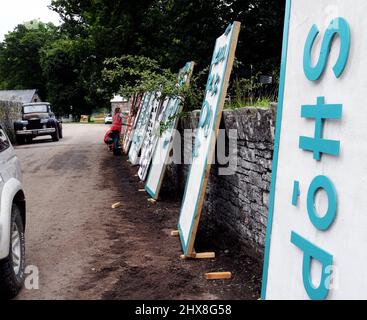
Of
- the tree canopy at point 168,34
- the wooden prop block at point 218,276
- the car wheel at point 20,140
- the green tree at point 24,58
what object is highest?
the green tree at point 24,58

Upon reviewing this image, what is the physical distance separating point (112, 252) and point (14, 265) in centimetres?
138

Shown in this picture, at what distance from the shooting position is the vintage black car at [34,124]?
917 inches

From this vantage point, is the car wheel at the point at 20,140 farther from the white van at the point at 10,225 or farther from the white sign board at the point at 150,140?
the white van at the point at 10,225

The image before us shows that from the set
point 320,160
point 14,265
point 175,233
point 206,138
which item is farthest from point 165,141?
point 320,160

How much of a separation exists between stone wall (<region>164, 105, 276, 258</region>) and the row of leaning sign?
112 centimetres

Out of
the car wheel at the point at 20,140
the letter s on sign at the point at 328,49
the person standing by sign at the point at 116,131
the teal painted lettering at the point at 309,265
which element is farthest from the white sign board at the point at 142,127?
the car wheel at the point at 20,140

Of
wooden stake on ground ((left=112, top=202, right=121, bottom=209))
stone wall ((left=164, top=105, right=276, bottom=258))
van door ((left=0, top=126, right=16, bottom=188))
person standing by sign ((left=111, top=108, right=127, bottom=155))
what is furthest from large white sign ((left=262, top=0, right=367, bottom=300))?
person standing by sign ((left=111, top=108, right=127, bottom=155))

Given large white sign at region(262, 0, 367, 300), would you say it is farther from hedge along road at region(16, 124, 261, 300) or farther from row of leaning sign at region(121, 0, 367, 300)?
hedge along road at region(16, 124, 261, 300)

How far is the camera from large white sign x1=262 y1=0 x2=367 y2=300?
2.04 meters

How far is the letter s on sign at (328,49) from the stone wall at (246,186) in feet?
4.28

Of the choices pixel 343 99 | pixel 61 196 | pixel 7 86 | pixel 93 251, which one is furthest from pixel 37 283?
pixel 7 86

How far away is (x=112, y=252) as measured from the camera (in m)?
5.23
